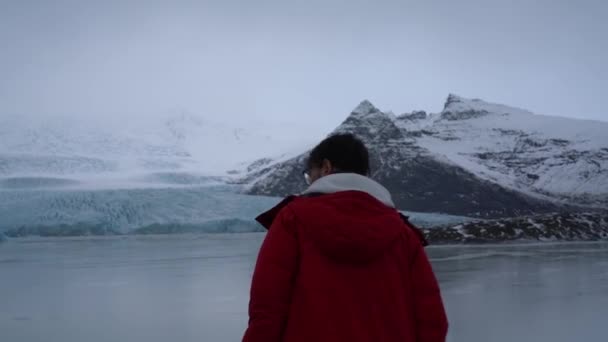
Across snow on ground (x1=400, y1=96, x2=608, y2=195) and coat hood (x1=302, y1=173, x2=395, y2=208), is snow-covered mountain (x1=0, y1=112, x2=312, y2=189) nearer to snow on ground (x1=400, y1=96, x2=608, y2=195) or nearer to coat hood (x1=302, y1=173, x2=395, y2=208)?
snow on ground (x1=400, y1=96, x2=608, y2=195)

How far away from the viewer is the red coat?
1.23m

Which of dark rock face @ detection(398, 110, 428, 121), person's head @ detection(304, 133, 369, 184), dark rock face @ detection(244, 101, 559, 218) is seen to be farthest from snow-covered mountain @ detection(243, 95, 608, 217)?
person's head @ detection(304, 133, 369, 184)

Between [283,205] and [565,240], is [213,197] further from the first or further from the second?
[283,205]

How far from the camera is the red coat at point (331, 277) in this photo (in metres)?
1.23

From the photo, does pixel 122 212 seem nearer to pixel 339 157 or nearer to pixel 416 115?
pixel 339 157

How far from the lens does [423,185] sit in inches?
958

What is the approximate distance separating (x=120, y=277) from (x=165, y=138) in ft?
84.8

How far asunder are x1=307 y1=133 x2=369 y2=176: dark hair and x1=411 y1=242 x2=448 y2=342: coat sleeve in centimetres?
24

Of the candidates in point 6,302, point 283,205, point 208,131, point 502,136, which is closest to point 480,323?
point 283,205

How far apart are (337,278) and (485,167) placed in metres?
26.2

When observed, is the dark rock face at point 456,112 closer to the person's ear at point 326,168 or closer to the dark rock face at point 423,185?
the dark rock face at point 423,185

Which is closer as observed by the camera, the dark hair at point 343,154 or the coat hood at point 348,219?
the coat hood at point 348,219

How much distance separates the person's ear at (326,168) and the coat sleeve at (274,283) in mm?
210

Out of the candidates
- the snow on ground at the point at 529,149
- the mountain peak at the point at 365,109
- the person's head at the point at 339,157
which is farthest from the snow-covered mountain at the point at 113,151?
the person's head at the point at 339,157
